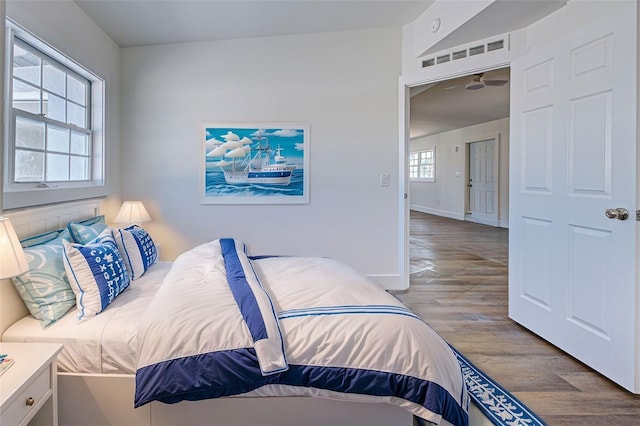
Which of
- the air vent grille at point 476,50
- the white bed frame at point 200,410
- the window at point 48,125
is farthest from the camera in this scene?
the air vent grille at point 476,50

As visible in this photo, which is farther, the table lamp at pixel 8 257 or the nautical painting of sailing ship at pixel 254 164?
the nautical painting of sailing ship at pixel 254 164

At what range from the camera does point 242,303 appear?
1.49 m

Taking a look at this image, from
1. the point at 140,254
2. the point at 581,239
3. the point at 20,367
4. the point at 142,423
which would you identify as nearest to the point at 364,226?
the point at 581,239

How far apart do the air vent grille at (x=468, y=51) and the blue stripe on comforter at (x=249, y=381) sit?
2.71m

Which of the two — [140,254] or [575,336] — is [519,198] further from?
[140,254]

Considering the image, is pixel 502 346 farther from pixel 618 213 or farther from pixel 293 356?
pixel 293 356

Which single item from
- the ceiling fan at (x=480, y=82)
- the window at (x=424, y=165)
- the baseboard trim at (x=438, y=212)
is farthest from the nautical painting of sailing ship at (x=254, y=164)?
the window at (x=424, y=165)

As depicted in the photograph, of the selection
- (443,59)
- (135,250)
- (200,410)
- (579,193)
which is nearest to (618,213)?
(579,193)

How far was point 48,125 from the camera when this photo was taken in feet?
7.86

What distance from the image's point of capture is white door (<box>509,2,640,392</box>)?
6.28 feet

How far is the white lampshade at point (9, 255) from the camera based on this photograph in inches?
52.1

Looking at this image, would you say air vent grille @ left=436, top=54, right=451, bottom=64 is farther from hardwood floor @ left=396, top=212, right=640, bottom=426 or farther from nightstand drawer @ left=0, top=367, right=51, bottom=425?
nightstand drawer @ left=0, top=367, right=51, bottom=425

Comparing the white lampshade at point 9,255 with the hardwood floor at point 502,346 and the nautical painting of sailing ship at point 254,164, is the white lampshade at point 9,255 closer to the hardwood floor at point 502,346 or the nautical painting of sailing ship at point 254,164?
the nautical painting of sailing ship at point 254,164

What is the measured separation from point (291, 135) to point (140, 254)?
1.86 m
